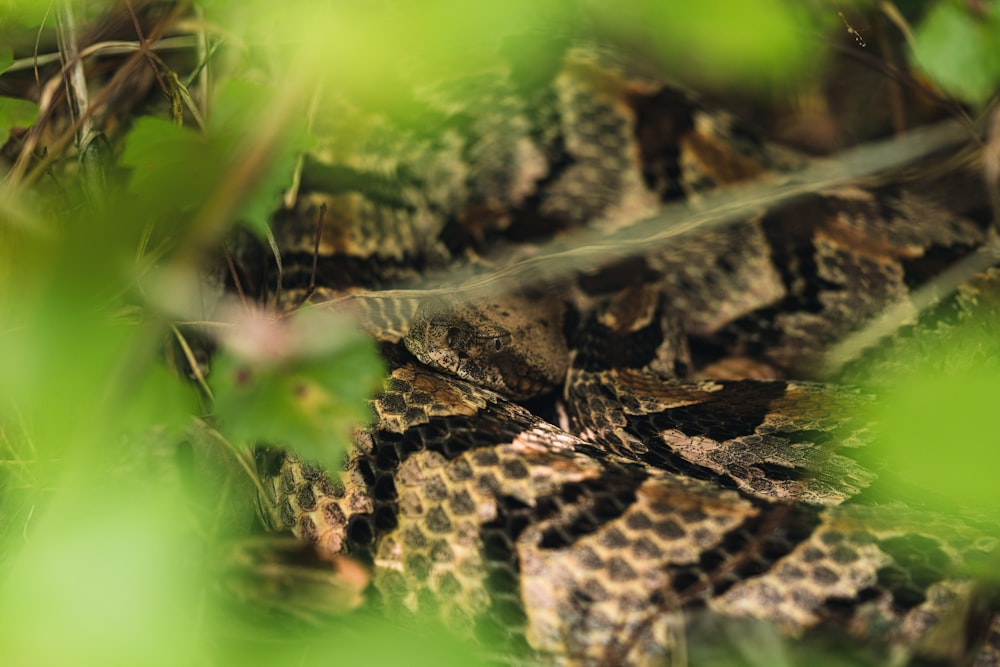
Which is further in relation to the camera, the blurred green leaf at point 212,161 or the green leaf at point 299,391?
the green leaf at point 299,391

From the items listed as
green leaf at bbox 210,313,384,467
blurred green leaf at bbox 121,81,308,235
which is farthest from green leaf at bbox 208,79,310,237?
green leaf at bbox 210,313,384,467

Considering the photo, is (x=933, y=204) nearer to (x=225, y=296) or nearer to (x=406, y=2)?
(x=225, y=296)

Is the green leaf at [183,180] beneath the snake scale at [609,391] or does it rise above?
above

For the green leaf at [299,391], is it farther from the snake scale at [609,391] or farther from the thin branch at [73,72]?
the thin branch at [73,72]

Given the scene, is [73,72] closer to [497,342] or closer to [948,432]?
[497,342]

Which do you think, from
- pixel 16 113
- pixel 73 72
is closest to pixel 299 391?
pixel 16 113

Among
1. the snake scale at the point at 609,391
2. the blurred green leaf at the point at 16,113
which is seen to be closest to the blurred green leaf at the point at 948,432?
the snake scale at the point at 609,391

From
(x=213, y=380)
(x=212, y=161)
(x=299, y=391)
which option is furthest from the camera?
(x=213, y=380)

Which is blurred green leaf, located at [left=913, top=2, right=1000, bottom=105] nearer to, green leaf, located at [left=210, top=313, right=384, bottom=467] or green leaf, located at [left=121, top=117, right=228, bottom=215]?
green leaf, located at [left=210, top=313, right=384, bottom=467]
